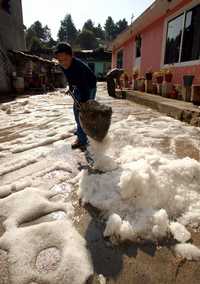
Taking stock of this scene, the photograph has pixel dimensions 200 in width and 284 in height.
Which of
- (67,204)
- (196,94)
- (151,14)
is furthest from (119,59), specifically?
(67,204)

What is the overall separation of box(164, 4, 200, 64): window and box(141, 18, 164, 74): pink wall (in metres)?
0.69

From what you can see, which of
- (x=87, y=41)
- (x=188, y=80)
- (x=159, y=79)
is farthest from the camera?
(x=87, y=41)

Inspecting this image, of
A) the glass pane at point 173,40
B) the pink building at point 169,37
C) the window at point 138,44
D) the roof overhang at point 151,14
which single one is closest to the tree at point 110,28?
the window at point 138,44

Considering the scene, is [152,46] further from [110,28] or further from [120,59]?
[110,28]

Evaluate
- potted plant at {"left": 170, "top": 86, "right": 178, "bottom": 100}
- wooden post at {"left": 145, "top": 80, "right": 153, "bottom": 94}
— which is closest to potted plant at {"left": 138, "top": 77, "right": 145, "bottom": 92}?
wooden post at {"left": 145, "top": 80, "right": 153, "bottom": 94}

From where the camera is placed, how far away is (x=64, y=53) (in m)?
3.22

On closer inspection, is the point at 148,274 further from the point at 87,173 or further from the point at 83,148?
the point at 83,148

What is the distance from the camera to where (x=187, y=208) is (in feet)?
6.58

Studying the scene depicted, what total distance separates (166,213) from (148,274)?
545 millimetres

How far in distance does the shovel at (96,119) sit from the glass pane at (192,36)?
5.17 meters

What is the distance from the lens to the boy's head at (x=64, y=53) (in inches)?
125

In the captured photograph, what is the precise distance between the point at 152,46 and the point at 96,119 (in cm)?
851

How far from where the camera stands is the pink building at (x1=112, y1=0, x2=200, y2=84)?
698cm

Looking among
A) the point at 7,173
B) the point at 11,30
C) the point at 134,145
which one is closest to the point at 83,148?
the point at 134,145
